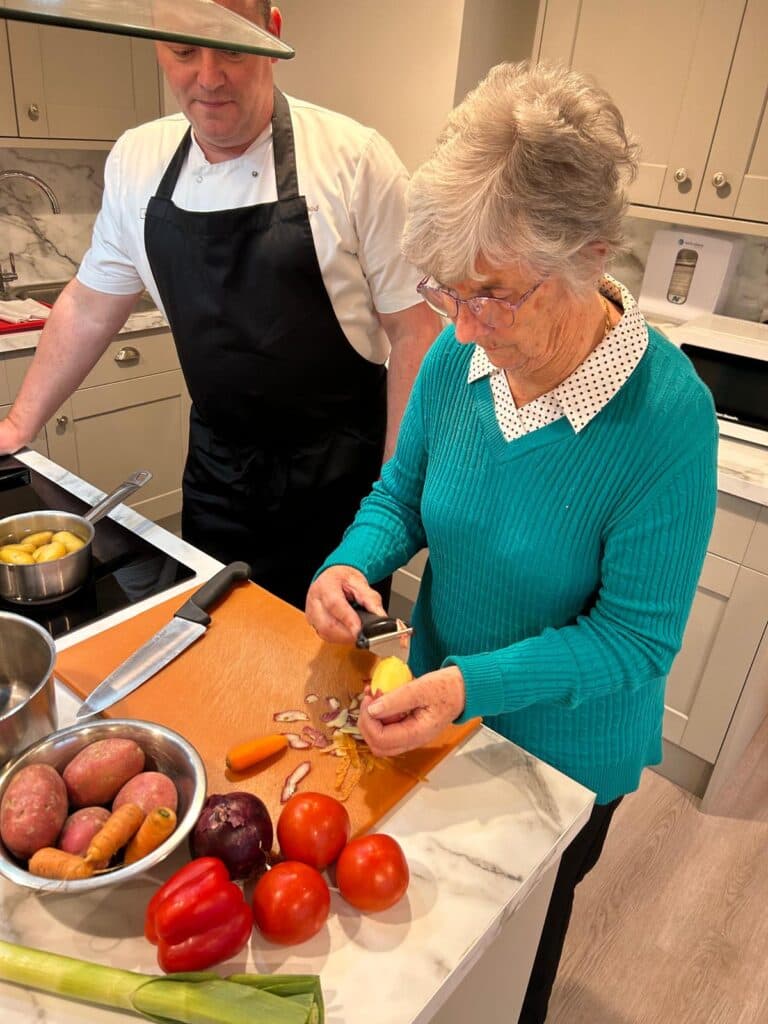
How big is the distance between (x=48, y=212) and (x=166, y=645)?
8.56 ft

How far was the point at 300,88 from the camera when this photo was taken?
268 centimetres

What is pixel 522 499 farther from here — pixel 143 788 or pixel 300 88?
pixel 300 88

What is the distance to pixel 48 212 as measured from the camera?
3.02 metres

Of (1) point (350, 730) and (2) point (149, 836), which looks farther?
(1) point (350, 730)

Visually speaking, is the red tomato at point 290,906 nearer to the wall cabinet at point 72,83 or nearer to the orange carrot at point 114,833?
the orange carrot at point 114,833

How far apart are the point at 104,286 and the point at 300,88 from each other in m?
1.51

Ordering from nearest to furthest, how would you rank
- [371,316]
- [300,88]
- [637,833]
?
[371,316] < [637,833] < [300,88]

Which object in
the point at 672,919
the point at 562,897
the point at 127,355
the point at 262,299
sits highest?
the point at 262,299

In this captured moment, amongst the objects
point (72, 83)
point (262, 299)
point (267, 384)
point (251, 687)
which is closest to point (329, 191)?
point (262, 299)

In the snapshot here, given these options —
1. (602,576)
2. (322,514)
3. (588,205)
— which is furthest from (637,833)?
(588,205)

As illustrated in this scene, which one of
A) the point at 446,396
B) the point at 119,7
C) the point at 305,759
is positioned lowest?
the point at 305,759

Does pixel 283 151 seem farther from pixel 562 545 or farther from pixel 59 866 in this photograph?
pixel 59 866

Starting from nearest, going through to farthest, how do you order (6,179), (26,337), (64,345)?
(64,345)
(26,337)
(6,179)

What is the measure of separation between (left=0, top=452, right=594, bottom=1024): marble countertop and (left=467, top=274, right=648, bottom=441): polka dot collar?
0.41m
